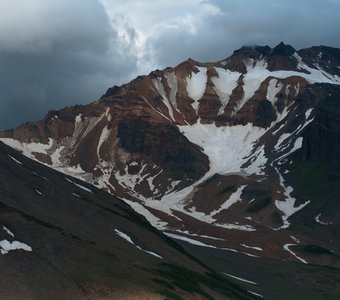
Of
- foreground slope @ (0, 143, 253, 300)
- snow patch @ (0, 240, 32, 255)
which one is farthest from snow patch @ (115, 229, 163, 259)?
snow patch @ (0, 240, 32, 255)

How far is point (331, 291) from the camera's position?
147125 mm

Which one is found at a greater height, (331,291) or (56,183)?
(56,183)

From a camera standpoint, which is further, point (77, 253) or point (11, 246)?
point (77, 253)

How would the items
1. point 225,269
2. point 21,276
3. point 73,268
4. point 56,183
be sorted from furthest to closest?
point 225,269 → point 56,183 → point 73,268 → point 21,276

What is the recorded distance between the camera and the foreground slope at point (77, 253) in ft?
230

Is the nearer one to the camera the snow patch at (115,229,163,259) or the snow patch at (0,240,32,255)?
the snow patch at (0,240,32,255)

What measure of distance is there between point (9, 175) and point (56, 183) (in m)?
17.9

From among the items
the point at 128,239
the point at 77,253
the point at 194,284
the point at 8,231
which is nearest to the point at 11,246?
the point at 8,231

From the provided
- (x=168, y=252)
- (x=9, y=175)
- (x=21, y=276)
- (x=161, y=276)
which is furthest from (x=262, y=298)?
(x=21, y=276)

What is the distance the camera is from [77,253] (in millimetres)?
80125

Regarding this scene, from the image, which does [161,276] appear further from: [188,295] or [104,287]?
[104,287]

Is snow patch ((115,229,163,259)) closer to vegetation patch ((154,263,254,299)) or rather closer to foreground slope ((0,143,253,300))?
foreground slope ((0,143,253,300))

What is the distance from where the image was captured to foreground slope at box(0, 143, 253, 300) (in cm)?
7006

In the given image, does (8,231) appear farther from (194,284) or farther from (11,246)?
(194,284)
